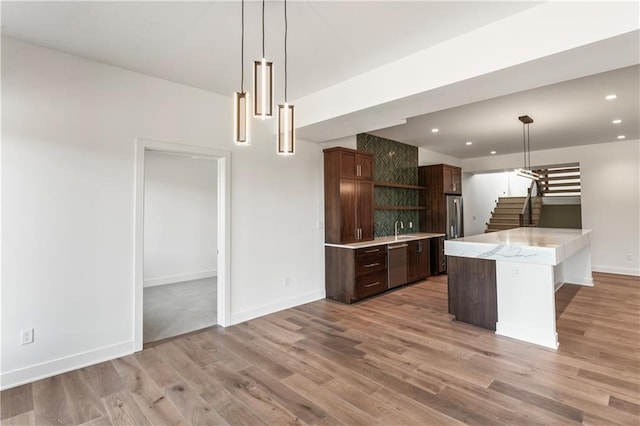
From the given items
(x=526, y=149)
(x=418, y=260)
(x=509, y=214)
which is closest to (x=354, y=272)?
(x=418, y=260)

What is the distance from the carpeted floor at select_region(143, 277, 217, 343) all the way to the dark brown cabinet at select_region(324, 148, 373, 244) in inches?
87.7

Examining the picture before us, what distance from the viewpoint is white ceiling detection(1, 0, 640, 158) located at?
7.43ft

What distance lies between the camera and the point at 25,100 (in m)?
2.68

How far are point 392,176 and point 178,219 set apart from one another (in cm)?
473

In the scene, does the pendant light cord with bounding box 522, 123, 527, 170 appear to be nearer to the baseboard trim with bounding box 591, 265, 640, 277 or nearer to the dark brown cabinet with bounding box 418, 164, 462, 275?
the dark brown cabinet with bounding box 418, 164, 462, 275

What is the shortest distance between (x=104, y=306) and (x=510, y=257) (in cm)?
437

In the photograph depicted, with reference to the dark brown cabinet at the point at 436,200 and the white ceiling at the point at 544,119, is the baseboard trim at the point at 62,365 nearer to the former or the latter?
the white ceiling at the point at 544,119

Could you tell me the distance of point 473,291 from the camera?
3.80 metres

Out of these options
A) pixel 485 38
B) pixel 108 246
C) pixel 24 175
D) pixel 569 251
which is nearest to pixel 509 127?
pixel 569 251

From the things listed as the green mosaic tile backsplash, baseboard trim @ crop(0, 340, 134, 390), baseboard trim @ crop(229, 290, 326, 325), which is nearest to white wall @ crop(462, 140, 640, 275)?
the green mosaic tile backsplash

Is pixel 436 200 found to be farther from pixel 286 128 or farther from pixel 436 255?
pixel 286 128

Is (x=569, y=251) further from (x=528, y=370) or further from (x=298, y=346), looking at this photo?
(x=298, y=346)

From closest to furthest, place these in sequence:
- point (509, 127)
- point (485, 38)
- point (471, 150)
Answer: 1. point (485, 38)
2. point (509, 127)
3. point (471, 150)

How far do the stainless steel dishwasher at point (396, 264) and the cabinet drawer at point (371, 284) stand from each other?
167 millimetres
